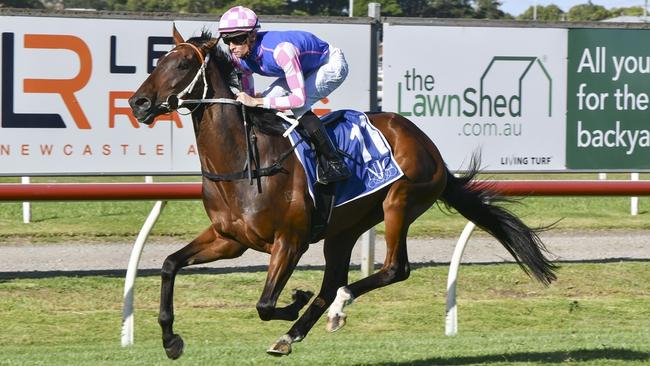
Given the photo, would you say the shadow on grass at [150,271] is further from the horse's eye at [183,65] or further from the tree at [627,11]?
the tree at [627,11]

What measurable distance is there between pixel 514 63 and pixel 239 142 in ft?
15.3

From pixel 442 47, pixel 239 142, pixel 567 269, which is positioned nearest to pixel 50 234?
pixel 442 47

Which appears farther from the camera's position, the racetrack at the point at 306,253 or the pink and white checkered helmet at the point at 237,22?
the racetrack at the point at 306,253

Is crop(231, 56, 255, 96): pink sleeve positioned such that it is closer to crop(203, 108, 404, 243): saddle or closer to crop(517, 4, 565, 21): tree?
crop(203, 108, 404, 243): saddle

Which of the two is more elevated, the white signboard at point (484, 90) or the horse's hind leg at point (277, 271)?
the white signboard at point (484, 90)

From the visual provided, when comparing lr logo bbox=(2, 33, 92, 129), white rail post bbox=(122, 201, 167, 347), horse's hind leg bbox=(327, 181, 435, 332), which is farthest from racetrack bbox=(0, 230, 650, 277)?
horse's hind leg bbox=(327, 181, 435, 332)

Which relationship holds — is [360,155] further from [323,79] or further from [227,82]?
[227,82]

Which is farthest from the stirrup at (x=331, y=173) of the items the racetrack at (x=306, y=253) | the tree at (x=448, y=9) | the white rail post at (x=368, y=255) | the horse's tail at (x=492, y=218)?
the tree at (x=448, y=9)

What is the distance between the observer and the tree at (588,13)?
6406 centimetres

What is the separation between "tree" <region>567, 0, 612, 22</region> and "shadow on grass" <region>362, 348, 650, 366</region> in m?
58.3

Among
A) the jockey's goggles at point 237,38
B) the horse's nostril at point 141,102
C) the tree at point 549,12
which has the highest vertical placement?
the tree at point 549,12

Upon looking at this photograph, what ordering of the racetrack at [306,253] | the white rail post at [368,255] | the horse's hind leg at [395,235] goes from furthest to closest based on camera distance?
the racetrack at [306,253]
the white rail post at [368,255]
the horse's hind leg at [395,235]

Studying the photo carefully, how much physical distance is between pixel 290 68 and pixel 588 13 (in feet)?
210

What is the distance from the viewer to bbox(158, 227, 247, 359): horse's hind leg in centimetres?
584
